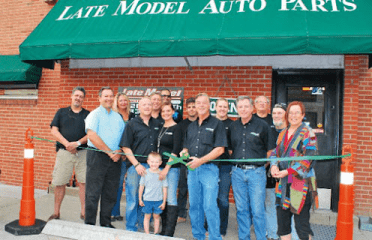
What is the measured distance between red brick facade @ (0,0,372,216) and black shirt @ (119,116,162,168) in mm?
2083

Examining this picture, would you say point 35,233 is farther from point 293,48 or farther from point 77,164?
point 293,48

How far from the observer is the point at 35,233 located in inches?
173

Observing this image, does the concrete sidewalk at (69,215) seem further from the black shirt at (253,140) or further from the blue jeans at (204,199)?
the black shirt at (253,140)

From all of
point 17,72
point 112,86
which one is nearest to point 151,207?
point 112,86

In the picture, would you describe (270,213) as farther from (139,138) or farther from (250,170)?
(139,138)

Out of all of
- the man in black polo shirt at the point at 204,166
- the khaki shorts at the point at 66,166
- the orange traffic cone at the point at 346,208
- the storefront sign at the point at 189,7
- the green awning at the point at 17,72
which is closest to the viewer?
the orange traffic cone at the point at 346,208

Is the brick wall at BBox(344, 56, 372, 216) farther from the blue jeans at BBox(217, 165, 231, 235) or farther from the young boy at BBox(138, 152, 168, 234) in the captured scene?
the young boy at BBox(138, 152, 168, 234)

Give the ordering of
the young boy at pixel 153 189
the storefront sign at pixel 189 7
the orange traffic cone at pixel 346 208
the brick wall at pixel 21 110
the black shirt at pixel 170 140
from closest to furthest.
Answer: the orange traffic cone at pixel 346 208 → the young boy at pixel 153 189 → the black shirt at pixel 170 140 → the storefront sign at pixel 189 7 → the brick wall at pixel 21 110

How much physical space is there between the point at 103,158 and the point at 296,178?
2527 mm

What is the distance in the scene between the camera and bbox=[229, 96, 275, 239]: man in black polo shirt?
3986mm

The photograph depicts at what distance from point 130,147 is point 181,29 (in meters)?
2.10

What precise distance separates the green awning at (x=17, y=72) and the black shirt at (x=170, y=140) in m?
4.32

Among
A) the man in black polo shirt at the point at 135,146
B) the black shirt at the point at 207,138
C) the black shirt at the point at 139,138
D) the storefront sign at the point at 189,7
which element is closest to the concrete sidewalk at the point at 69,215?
the man in black polo shirt at the point at 135,146

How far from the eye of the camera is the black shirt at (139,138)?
14.0ft
